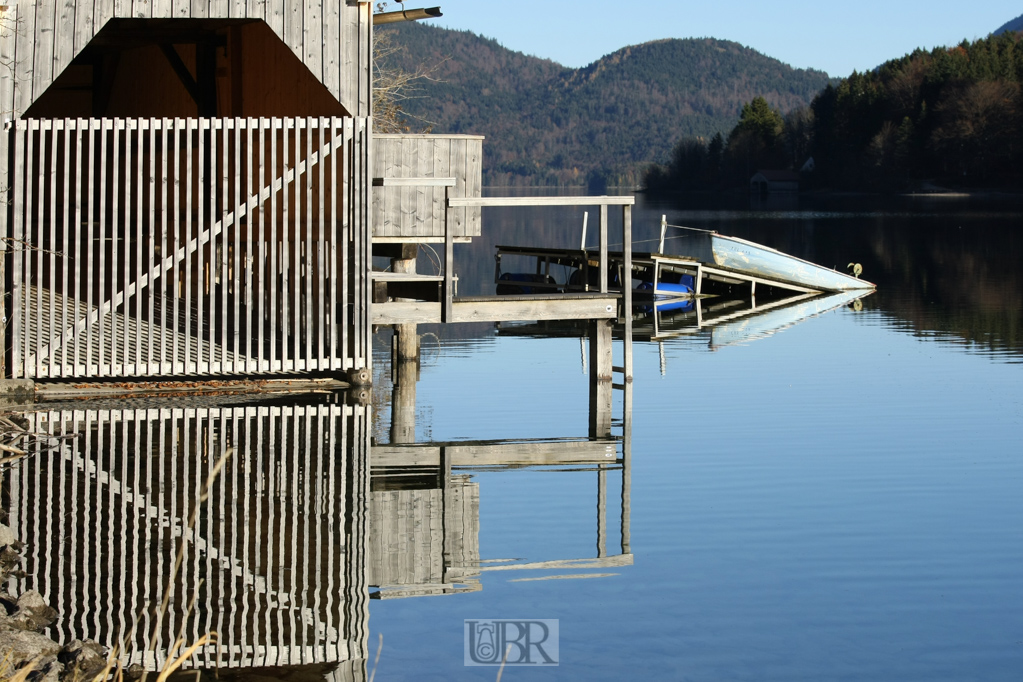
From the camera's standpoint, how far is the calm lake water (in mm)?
6730

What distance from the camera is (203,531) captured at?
8.27m

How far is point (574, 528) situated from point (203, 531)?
2.37 m

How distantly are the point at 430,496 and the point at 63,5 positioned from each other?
6147 mm

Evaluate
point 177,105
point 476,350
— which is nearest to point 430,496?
point 476,350

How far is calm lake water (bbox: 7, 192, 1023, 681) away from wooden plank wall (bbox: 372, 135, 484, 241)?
2.03 metres

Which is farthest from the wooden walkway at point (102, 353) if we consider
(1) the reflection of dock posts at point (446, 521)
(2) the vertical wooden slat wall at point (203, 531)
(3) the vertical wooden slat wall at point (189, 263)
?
(1) the reflection of dock posts at point (446, 521)

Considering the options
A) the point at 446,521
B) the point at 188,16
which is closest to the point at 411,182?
the point at 188,16

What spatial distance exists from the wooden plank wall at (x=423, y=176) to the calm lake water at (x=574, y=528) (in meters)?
2.03

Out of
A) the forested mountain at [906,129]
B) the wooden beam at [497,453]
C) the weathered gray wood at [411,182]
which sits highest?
the forested mountain at [906,129]

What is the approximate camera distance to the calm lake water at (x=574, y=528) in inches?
265

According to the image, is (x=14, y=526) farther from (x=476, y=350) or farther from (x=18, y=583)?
(x=476, y=350)

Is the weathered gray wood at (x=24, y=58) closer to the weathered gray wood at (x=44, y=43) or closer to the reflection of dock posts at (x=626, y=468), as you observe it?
the weathered gray wood at (x=44, y=43)

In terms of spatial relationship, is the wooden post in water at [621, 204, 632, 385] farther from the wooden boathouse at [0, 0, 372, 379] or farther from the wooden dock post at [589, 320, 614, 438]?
the wooden boathouse at [0, 0, 372, 379]

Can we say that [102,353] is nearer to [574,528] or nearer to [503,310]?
[503,310]
